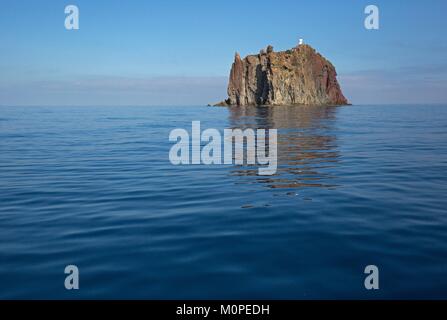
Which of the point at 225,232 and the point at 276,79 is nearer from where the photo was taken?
the point at 225,232

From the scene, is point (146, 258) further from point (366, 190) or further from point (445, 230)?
point (366, 190)

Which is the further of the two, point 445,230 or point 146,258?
point 445,230

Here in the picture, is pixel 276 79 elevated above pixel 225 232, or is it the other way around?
pixel 276 79

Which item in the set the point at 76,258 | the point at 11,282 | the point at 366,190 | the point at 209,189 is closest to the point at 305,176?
the point at 366,190

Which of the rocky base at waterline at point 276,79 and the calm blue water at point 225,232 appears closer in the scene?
the calm blue water at point 225,232

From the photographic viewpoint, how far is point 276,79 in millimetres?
165250

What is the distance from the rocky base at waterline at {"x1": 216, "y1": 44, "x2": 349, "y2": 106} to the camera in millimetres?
167875

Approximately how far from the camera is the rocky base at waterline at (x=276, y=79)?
167875mm

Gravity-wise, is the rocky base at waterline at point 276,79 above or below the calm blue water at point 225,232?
above

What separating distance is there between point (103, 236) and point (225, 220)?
3.09 m

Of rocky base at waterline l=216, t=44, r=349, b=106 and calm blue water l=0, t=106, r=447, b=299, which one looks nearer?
calm blue water l=0, t=106, r=447, b=299

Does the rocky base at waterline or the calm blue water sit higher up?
the rocky base at waterline
